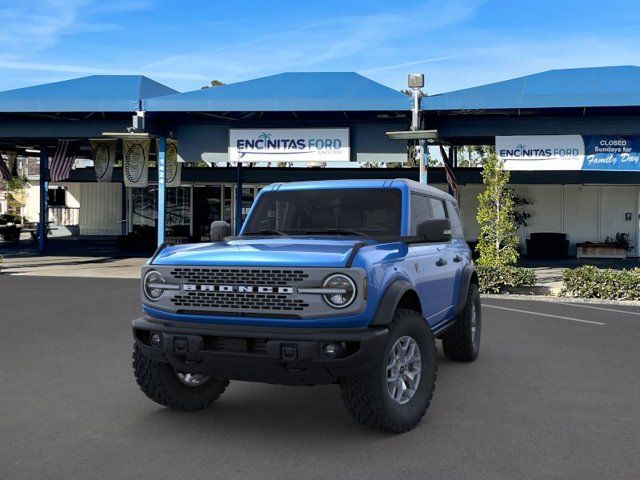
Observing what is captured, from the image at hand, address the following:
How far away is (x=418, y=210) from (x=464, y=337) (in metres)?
1.92

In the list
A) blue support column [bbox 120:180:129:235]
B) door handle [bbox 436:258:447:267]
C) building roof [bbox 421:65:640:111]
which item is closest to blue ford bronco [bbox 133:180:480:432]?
door handle [bbox 436:258:447:267]

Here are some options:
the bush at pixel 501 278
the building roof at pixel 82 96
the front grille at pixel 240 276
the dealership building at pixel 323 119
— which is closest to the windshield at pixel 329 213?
the front grille at pixel 240 276

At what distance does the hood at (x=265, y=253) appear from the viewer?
15.0 feet

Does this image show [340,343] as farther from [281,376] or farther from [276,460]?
[276,460]

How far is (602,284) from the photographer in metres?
14.5

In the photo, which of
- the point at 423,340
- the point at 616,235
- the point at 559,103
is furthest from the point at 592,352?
the point at 616,235

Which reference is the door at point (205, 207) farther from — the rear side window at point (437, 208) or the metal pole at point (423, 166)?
the rear side window at point (437, 208)

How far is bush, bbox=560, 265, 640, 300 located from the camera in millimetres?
14258

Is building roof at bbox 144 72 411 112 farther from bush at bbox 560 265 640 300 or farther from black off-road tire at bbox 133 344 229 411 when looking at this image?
black off-road tire at bbox 133 344 229 411

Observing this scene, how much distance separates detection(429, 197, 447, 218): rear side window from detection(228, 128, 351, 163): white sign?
13.5 metres

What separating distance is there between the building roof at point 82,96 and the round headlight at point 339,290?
56.6 feet

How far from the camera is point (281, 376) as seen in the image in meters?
4.50

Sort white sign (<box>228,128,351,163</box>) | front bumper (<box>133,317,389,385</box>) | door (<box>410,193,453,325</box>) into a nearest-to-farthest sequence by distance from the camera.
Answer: front bumper (<box>133,317,389,385</box>)
door (<box>410,193,453,325</box>)
white sign (<box>228,128,351,163</box>)

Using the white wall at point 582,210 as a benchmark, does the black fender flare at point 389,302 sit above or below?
below
